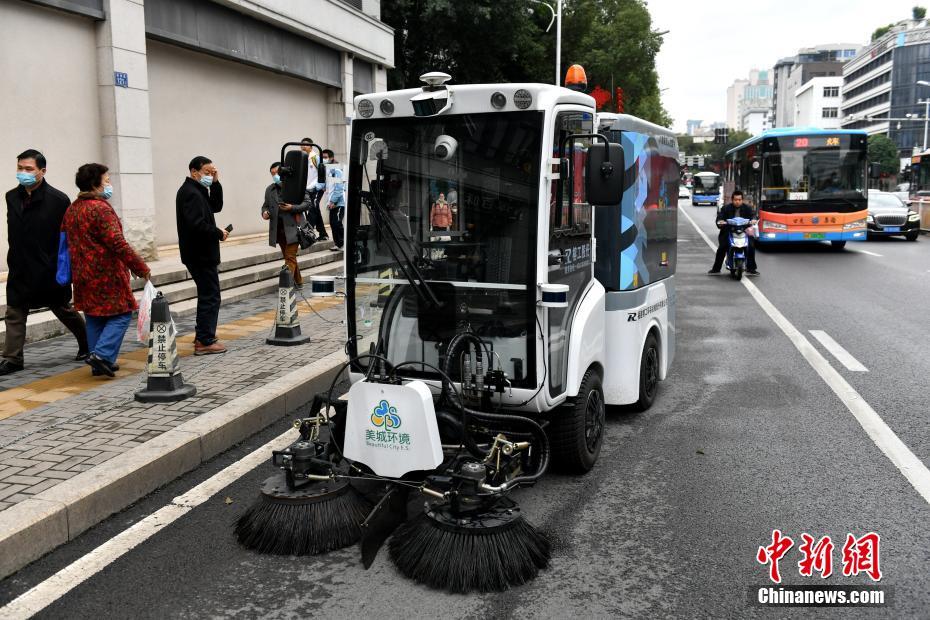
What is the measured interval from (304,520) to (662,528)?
6.10 feet

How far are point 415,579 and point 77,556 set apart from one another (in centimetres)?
170

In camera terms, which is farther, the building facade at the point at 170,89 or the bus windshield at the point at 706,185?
the bus windshield at the point at 706,185

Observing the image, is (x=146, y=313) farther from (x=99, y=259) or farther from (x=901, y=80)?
(x=901, y=80)

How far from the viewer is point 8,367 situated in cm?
716

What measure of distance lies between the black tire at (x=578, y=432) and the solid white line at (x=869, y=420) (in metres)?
1.92

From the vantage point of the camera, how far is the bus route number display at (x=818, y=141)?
20.0 meters

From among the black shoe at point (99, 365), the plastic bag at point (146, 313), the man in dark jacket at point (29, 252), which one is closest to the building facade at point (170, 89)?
the man in dark jacket at point (29, 252)

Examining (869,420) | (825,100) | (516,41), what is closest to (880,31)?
(825,100)

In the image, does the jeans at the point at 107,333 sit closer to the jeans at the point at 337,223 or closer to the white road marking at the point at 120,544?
the white road marking at the point at 120,544

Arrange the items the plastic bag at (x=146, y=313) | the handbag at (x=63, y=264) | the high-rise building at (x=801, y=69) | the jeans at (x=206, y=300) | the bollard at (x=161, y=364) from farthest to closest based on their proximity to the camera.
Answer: the high-rise building at (x=801, y=69), the jeans at (x=206, y=300), the handbag at (x=63, y=264), the plastic bag at (x=146, y=313), the bollard at (x=161, y=364)

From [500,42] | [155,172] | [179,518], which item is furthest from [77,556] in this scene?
[500,42]

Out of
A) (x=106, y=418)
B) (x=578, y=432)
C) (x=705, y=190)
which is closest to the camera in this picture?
(x=578, y=432)

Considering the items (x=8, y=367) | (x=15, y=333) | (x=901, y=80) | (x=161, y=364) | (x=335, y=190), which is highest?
(x=901, y=80)

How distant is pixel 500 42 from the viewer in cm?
2845
